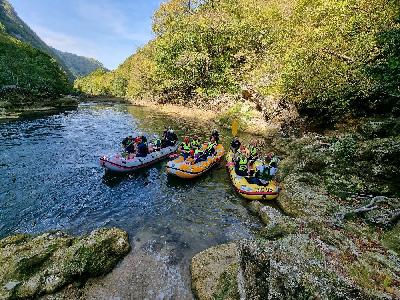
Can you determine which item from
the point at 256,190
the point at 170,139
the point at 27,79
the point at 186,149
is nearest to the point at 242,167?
the point at 256,190

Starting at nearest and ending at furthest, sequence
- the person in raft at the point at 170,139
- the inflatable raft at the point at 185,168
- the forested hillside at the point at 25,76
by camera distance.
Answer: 1. the inflatable raft at the point at 185,168
2. the person in raft at the point at 170,139
3. the forested hillside at the point at 25,76

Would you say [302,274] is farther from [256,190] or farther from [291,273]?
[256,190]

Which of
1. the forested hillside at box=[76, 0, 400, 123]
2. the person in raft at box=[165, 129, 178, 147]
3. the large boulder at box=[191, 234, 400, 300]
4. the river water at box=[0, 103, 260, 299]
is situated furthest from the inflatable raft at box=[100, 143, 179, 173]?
the forested hillside at box=[76, 0, 400, 123]

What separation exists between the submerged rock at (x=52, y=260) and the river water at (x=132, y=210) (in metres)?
0.54

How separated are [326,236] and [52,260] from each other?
912cm

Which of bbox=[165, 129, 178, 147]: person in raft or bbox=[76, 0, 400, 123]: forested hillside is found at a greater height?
bbox=[76, 0, 400, 123]: forested hillside

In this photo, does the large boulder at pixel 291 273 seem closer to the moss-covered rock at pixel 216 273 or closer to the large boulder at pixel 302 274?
the large boulder at pixel 302 274

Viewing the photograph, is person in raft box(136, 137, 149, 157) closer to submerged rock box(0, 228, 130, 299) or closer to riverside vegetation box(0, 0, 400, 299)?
riverside vegetation box(0, 0, 400, 299)

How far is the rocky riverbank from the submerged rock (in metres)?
3.11

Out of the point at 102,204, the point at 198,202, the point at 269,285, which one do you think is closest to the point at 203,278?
the point at 269,285

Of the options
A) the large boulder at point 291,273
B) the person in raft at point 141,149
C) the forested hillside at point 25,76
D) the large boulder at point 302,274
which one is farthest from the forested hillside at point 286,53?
the forested hillside at point 25,76

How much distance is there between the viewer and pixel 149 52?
2832 inches

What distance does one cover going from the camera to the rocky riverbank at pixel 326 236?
652 cm

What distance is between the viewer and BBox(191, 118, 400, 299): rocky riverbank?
6516 millimetres
